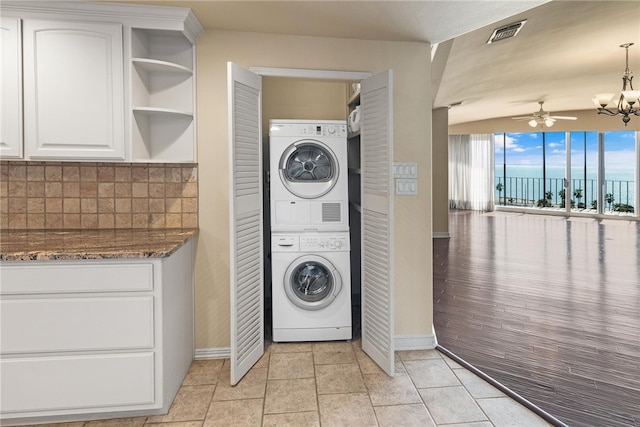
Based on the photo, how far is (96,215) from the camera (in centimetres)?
275

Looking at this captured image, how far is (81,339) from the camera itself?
2018 mm

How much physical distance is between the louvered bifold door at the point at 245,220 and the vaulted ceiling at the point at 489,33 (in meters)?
0.45

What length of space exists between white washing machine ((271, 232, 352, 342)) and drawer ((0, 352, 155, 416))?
1179mm

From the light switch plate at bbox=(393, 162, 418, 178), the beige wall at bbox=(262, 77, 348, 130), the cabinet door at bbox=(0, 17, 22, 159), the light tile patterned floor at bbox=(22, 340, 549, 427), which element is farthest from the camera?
the beige wall at bbox=(262, 77, 348, 130)

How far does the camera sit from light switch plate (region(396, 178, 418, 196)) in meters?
2.98

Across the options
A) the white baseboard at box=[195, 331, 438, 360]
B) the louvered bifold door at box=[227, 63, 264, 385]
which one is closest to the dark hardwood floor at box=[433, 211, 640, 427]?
the white baseboard at box=[195, 331, 438, 360]

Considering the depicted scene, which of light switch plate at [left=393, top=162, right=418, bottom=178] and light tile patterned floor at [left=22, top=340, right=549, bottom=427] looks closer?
light tile patterned floor at [left=22, top=340, right=549, bottom=427]

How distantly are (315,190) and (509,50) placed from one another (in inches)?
133

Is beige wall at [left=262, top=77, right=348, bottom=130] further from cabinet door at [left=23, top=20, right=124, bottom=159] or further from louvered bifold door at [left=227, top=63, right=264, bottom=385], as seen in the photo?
cabinet door at [left=23, top=20, right=124, bottom=159]

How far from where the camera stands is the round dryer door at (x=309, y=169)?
10.1 feet

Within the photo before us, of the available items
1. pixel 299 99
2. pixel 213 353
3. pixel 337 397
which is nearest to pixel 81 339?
pixel 213 353

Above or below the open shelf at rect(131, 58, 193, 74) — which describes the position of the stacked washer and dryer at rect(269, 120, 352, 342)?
below

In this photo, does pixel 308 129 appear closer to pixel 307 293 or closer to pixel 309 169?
pixel 309 169

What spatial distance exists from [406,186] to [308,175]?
783 mm
